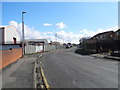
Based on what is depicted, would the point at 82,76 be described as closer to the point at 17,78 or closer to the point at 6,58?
the point at 17,78

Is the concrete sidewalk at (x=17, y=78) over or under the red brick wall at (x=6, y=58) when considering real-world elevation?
under

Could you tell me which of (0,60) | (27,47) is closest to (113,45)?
(27,47)

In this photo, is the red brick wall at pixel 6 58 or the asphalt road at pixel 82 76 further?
the red brick wall at pixel 6 58

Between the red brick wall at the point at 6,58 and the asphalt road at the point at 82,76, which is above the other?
the red brick wall at the point at 6,58

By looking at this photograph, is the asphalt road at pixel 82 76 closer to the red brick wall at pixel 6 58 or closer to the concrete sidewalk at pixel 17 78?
the concrete sidewalk at pixel 17 78

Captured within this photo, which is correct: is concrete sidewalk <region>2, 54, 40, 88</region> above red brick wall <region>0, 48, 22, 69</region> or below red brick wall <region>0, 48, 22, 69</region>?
below

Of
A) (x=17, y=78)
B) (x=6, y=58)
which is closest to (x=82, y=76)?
(x=17, y=78)

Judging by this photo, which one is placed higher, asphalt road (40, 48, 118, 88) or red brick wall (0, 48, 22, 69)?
red brick wall (0, 48, 22, 69)

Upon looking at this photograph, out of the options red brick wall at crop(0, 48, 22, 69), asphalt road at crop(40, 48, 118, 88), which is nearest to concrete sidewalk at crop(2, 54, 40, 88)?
red brick wall at crop(0, 48, 22, 69)

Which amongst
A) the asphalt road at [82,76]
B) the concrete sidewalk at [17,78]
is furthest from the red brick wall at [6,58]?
the asphalt road at [82,76]

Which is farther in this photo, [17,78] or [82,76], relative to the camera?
[82,76]

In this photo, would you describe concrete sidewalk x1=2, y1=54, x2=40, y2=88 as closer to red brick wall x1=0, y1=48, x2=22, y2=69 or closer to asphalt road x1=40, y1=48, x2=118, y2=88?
red brick wall x1=0, y1=48, x2=22, y2=69

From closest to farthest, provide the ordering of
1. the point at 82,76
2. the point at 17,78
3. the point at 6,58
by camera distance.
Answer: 1. the point at 17,78
2. the point at 82,76
3. the point at 6,58

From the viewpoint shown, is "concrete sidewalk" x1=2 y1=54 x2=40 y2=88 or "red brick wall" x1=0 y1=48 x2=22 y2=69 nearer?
"concrete sidewalk" x1=2 y1=54 x2=40 y2=88
